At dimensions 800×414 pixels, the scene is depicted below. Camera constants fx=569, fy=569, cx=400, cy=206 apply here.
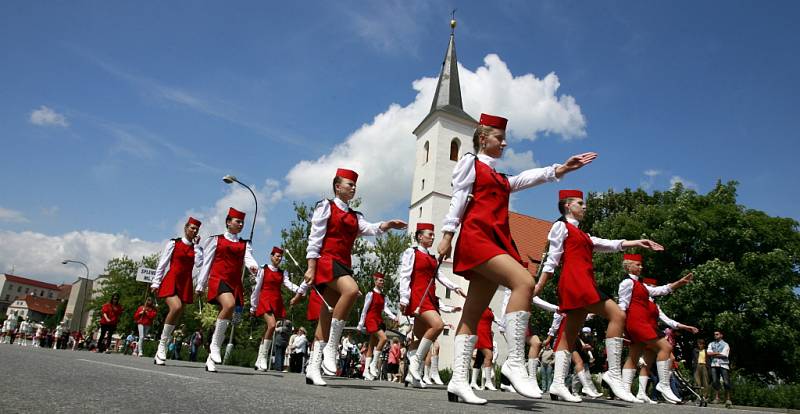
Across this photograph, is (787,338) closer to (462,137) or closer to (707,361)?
(707,361)

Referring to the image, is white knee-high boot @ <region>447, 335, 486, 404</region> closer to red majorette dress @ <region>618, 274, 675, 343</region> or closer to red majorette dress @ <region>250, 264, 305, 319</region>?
red majorette dress @ <region>618, 274, 675, 343</region>

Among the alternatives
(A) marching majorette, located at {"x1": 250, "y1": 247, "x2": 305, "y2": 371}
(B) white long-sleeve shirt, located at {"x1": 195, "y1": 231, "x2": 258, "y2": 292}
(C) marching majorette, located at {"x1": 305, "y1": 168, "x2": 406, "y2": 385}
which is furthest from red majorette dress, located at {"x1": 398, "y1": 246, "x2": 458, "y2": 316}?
Answer: (A) marching majorette, located at {"x1": 250, "y1": 247, "x2": 305, "y2": 371}

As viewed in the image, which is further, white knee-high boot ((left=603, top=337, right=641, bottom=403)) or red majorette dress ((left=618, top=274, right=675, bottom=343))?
red majorette dress ((left=618, top=274, right=675, bottom=343))

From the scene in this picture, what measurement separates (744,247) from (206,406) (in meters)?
30.2

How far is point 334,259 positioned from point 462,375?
7.41 ft

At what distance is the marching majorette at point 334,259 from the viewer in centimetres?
604

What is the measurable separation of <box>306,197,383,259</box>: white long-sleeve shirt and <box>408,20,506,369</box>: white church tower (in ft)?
139

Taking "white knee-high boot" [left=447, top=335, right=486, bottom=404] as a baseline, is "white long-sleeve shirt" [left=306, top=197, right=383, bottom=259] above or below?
above

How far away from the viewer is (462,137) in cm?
5653

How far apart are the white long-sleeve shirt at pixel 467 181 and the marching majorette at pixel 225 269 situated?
4.69 m

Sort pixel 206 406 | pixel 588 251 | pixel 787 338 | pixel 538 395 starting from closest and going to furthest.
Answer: pixel 206 406 < pixel 538 395 < pixel 588 251 < pixel 787 338

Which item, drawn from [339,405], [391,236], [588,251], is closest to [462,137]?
[391,236]

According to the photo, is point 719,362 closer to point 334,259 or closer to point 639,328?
point 639,328

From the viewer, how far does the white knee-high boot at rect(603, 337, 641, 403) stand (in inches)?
274
